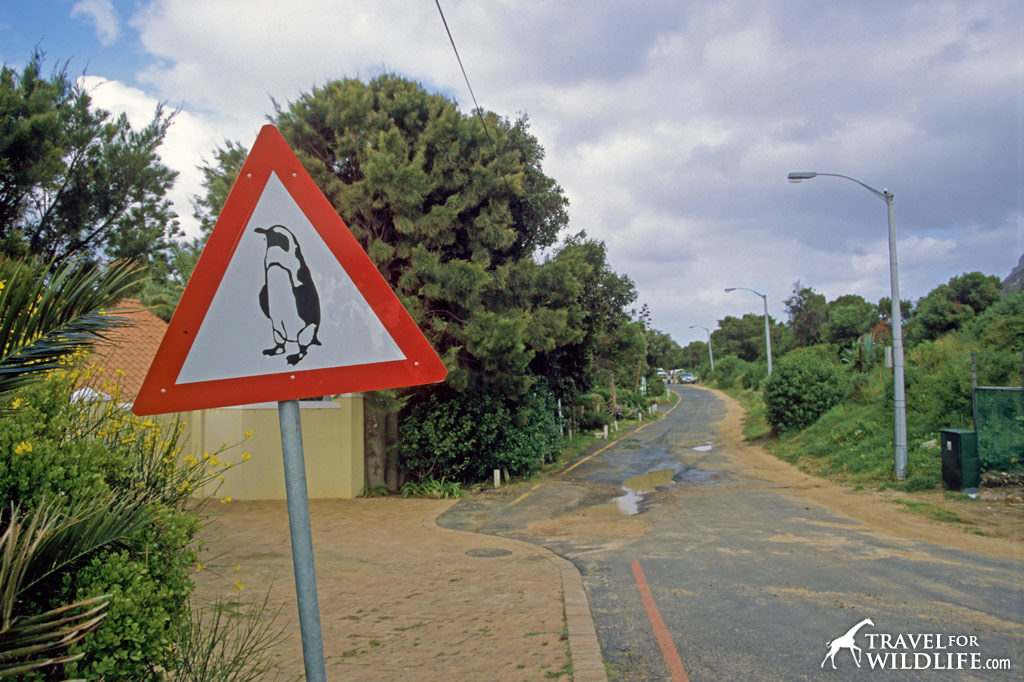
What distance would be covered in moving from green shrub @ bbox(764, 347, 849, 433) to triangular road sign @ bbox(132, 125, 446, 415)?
2172 centimetres

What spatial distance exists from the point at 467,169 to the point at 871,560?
379 inches

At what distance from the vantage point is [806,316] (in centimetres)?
5181

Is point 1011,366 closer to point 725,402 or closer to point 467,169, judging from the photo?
point 467,169

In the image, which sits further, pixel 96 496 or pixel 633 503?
pixel 633 503

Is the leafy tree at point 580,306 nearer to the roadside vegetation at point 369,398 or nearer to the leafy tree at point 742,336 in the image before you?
the roadside vegetation at point 369,398

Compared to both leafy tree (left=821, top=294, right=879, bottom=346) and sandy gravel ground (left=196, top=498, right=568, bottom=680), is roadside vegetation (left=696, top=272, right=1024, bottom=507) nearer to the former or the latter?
sandy gravel ground (left=196, top=498, right=568, bottom=680)

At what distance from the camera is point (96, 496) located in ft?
8.30

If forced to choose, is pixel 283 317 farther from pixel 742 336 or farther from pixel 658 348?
pixel 742 336

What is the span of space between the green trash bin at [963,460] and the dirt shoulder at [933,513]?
0.92 feet

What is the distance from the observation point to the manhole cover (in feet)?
28.8

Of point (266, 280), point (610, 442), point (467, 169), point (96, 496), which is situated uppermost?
point (467, 169)

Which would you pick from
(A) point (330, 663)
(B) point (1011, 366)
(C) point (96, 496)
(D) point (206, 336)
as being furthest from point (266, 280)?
(B) point (1011, 366)

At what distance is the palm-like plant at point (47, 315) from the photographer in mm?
2359

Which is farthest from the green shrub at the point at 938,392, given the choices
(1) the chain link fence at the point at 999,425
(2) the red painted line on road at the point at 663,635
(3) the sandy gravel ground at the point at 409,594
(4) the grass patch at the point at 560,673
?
(4) the grass patch at the point at 560,673
